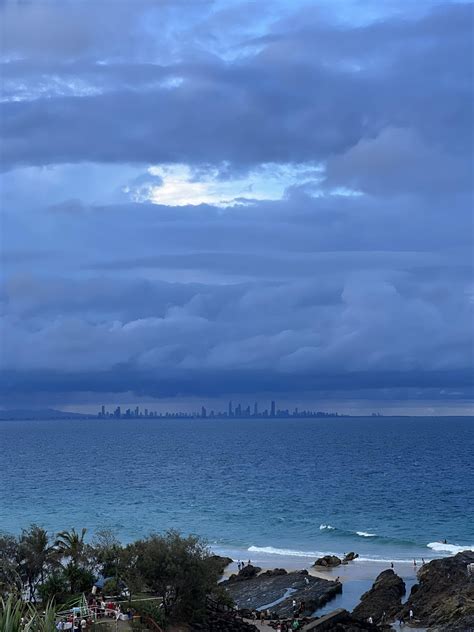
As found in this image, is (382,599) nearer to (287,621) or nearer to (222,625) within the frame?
(287,621)

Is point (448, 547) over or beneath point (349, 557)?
beneath

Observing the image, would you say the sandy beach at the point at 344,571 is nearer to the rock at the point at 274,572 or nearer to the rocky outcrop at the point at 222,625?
the rock at the point at 274,572

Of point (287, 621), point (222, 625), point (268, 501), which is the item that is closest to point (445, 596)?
point (287, 621)

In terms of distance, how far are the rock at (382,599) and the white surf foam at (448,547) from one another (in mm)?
18533

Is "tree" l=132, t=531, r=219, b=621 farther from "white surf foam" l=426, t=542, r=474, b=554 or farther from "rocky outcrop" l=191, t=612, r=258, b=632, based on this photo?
"white surf foam" l=426, t=542, r=474, b=554

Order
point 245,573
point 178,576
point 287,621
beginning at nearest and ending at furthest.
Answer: point 178,576, point 287,621, point 245,573

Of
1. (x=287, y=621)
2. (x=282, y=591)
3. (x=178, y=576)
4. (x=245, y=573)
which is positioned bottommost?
(x=287, y=621)

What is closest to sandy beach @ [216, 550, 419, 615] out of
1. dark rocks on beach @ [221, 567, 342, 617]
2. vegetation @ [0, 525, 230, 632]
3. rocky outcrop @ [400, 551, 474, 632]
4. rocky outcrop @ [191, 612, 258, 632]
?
dark rocks on beach @ [221, 567, 342, 617]

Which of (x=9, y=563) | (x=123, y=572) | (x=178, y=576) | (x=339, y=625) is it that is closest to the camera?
(x=178, y=576)

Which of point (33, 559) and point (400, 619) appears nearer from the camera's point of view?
point (33, 559)

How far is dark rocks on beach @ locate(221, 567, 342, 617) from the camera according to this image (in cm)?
5384

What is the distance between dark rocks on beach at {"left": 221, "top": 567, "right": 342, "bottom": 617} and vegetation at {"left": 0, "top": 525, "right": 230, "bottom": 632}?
26.8 ft

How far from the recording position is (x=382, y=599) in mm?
53188

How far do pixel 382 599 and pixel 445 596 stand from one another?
4496 mm
